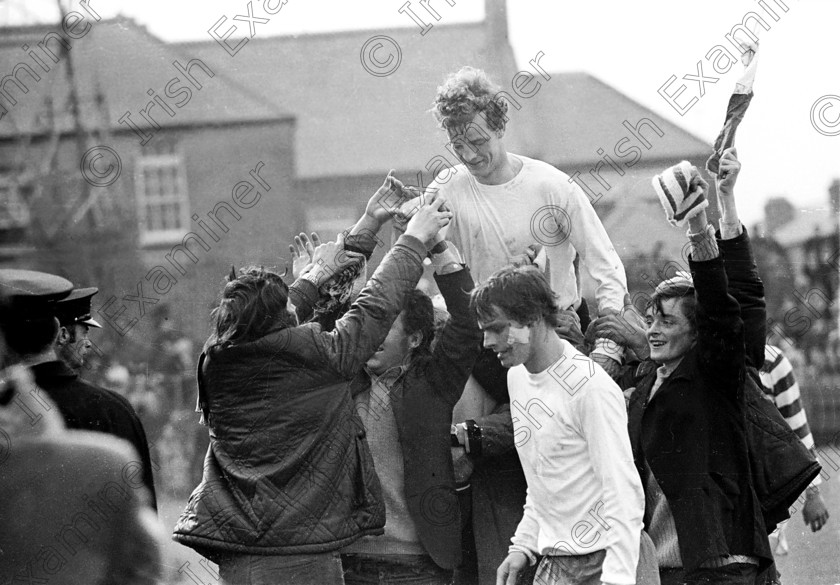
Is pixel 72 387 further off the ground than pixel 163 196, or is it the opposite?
pixel 163 196

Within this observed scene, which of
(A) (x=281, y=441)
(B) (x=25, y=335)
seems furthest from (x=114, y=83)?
(A) (x=281, y=441)

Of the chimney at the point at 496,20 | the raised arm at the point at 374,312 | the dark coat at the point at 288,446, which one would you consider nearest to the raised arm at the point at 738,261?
the raised arm at the point at 374,312

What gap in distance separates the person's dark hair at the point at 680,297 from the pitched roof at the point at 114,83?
1781mm

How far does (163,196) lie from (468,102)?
57.8 inches

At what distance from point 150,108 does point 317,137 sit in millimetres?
673

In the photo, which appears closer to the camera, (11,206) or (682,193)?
(682,193)

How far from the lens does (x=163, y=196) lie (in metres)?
4.22

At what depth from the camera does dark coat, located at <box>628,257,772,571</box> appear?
9.84 ft

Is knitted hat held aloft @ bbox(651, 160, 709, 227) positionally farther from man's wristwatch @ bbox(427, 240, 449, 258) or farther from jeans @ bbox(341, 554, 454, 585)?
jeans @ bbox(341, 554, 454, 585)

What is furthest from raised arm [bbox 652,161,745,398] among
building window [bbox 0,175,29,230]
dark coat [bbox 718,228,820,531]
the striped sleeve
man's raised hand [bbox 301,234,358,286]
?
building window [bbox 0,175,29,230]

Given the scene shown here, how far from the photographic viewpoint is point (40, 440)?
2.45 metres

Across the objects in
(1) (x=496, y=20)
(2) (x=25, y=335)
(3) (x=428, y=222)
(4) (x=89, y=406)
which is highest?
(1) (x=496, y=20)

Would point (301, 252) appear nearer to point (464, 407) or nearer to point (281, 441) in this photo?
point (464, 407)

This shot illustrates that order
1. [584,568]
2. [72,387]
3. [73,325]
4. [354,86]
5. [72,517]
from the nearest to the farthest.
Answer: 1. [72,517]
2. [584,568]
3. [72,387]
4. [73,325]
5. [354,86]
